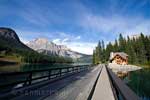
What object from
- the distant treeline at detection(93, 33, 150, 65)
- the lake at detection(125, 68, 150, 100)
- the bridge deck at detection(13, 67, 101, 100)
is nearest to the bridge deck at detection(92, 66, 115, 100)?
the bridge deck at detection(13, 67, 101, 100)

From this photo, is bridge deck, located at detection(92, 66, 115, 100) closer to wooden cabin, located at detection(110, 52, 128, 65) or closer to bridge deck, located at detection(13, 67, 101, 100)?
bridge deck, located at detection(13, 67, 101, 100)

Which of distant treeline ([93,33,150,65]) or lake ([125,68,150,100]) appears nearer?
lake ([125,68,150,100])

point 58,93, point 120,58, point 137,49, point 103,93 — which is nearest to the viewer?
point 58,93

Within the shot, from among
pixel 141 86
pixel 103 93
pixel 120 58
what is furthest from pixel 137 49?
pixel 103 93

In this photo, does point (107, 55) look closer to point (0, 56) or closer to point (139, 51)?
point (139, 51)

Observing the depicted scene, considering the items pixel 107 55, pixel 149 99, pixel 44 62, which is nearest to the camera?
pixel 149 99

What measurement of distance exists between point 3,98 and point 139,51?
109 metres

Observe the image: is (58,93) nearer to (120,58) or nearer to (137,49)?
(120,58)

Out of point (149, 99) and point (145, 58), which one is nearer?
point (149, 99)

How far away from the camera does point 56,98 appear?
10.7 m

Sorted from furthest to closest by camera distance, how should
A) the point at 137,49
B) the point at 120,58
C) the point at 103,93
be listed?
the point at 137,49, the point at 120,58, the point at 103,93

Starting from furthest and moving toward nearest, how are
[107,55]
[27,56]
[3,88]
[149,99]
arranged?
[27,56], [107,55], [149,99], [3,88]

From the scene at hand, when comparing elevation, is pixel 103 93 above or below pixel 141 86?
above

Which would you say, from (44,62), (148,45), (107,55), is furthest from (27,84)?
(44,62)
